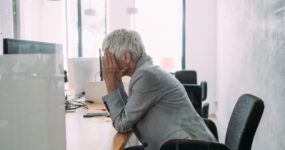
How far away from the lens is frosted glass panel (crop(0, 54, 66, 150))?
0.54 meters

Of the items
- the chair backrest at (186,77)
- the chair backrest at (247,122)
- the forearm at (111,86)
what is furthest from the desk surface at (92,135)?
the chair backrest at (186,77)

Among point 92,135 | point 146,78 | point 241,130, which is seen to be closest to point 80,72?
point 92,135

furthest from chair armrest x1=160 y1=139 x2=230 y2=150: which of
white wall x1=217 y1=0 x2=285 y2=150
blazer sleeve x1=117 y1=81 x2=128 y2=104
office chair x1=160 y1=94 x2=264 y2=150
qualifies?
blazer sleeve x1=117 y1=81 x2=128 y2=104

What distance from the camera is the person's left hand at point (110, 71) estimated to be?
1.38 m

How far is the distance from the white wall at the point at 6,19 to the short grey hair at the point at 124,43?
3.17 metres

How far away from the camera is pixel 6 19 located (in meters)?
4.04

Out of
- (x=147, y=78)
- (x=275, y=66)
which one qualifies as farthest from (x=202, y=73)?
(x=147, y=78)

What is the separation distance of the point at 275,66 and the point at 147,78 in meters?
0.71

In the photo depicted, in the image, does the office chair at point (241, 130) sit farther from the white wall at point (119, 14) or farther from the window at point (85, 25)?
the window at point (85, 25)

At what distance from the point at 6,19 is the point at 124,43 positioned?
3.47 meters

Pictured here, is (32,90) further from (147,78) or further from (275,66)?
(275,66)

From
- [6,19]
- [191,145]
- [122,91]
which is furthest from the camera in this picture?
[6,19]

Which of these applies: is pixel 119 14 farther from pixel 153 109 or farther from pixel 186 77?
pixel 153 109

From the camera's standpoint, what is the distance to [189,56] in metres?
4.68
